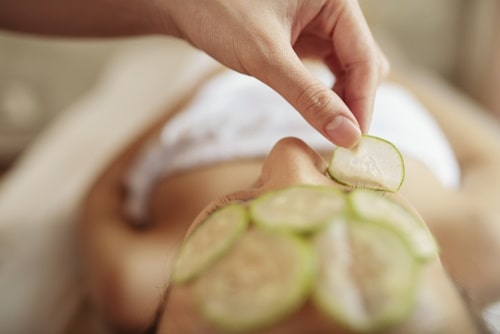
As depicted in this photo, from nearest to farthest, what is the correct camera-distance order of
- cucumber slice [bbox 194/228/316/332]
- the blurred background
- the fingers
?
cucumber slice [bbox 194/228/316/332] → the fingers → the blurred background

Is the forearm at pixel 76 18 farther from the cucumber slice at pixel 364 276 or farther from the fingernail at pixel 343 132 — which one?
the cucumber slice at pixel 364 276

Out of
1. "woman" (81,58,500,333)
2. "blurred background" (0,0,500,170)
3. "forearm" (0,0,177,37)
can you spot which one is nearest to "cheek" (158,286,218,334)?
"woman" (81,58,500,333)

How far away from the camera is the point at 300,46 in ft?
1.91

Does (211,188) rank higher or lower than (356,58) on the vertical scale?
lower

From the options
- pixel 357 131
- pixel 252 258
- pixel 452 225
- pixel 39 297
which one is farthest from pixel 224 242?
pixel 39 297

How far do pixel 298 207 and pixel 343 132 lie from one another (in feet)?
0.51

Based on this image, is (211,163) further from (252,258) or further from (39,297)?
(252,258)

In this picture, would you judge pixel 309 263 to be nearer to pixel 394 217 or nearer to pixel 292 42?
pixel 394 217

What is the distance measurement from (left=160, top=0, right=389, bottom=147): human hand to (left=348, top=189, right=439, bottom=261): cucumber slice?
121 millimetres

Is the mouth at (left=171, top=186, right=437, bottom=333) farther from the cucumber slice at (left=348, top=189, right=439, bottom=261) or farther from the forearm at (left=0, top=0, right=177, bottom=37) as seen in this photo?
the forearm at (left=0, top=0, right=177, bottom=37)

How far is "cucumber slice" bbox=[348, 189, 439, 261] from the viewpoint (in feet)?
0.90

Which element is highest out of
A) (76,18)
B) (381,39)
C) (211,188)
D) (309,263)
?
(309,263)

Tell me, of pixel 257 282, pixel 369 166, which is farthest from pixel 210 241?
pixel 369 166

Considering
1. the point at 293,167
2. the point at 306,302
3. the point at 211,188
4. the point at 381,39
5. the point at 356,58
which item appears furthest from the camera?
the point at 381,39
